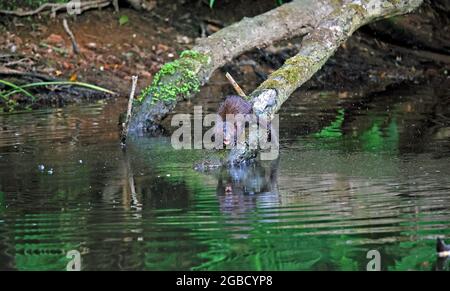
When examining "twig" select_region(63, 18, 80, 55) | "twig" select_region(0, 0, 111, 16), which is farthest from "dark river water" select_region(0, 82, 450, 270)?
"twig" select_region(0, 0, 111, 16)

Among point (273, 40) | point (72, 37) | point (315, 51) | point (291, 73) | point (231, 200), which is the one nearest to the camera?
point (231, 200)

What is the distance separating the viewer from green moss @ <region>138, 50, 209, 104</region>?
1096 cm

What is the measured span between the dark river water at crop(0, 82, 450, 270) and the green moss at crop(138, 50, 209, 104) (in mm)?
712

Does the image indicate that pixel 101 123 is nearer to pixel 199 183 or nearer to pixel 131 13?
pixel 199 183

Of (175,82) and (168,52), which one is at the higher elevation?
(168,52)

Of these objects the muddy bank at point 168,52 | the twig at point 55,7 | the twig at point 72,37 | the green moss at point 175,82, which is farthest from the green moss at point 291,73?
the twig at point 55,7

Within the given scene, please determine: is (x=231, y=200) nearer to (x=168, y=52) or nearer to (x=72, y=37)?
(x=72, y=37)

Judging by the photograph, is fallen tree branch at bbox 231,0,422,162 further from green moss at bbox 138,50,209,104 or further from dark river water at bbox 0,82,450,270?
green moss at bbox 138,50,209,104

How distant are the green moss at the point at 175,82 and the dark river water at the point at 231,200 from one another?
2.34 ft

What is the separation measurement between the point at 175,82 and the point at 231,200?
3987 mm

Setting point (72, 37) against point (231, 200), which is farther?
point (72, 37)

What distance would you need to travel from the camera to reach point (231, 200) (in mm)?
7262

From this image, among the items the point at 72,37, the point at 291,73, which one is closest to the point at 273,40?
Answer: the point at 291,73

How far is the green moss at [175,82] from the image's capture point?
1096cm
